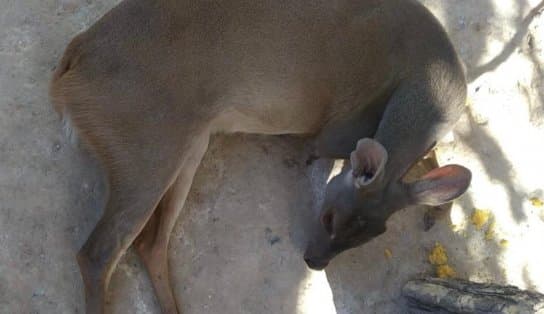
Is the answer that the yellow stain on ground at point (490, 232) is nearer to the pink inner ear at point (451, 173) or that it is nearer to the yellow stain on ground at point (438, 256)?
the yellow stain on ground at point (438, 256)

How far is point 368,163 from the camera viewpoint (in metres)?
3.22

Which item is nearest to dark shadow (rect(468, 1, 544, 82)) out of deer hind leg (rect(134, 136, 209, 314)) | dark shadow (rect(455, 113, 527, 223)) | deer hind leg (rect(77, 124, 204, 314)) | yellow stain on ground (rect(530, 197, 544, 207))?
dark shadow (rect(455, 113, 527, 223))

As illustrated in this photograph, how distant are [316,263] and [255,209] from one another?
1.55 feet

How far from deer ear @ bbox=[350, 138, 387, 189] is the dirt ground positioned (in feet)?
2.56

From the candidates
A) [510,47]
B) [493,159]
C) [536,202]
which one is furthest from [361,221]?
[510,47]

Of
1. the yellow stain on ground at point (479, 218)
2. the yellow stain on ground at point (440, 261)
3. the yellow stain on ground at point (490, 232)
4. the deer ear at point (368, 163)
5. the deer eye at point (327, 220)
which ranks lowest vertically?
the yellow stain on ground at point (440, 261)

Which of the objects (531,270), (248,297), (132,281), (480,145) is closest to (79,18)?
(132,281)

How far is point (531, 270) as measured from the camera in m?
4.17

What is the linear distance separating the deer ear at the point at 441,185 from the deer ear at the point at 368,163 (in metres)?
0.24

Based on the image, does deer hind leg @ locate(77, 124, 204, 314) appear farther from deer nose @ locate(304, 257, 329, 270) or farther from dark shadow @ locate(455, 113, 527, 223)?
dark shadow @ locate(455, 113, 527, 223)

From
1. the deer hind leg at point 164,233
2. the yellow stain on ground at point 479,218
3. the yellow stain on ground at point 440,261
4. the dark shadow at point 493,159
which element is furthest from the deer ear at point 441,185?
the deer hind leg at point 164,233

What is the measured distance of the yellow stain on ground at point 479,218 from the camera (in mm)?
4156

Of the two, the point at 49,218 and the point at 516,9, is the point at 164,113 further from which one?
the point at 516,9

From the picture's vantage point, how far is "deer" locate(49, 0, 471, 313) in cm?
336
